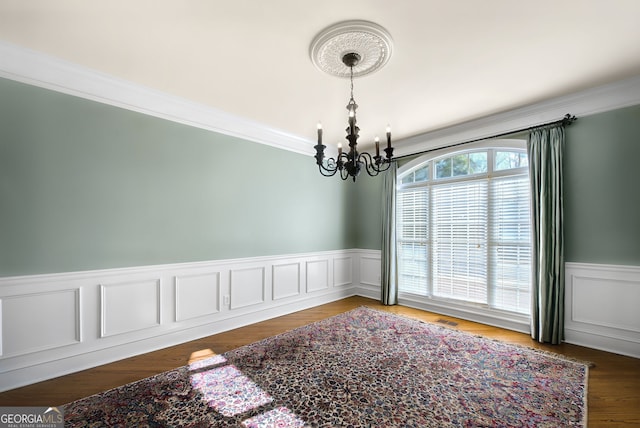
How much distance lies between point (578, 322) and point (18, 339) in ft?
18.4

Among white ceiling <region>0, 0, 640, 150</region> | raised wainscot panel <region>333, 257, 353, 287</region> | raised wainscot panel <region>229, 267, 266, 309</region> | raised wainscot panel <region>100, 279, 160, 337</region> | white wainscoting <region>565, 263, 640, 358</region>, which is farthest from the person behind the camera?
raised wainscot panel <region>333, 257, 353, 287</region>

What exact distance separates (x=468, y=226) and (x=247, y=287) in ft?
11.0

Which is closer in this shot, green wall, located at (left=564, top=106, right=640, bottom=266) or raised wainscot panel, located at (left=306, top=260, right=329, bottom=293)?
green wall, located at (left=564, top=106, right=640, bottom=266)

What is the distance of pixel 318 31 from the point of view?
7.27ft

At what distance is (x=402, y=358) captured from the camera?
9.71 ft

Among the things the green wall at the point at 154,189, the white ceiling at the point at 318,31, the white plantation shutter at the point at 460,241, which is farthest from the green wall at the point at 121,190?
the white plantation shutter at the point at 460,241

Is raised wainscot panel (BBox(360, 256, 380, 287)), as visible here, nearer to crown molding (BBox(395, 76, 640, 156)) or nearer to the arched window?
the arched window

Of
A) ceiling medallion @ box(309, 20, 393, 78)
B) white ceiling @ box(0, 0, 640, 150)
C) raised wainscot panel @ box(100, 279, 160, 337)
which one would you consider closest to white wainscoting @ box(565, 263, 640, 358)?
white ceiling @ box(0, 0, 640, 150)

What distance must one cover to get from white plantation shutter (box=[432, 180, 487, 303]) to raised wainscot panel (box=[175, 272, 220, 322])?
3.35 m

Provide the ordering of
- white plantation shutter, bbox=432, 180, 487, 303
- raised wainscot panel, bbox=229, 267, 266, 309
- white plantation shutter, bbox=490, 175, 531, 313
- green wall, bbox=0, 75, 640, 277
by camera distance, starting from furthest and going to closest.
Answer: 1. white plantation shutter, bbox=432, 180, 487, 303
2. raised wainscot panel, bbox=229, 267, 266, 309
3. white plantation shutter, bbox=490, 175, 531, 313
4. green wall, bbox=0, 75, 640, 277

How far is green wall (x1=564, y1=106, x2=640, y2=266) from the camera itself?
10.0ft

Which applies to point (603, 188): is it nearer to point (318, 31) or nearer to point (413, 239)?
point (413, 239)

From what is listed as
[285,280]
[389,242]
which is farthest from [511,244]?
[285,280]

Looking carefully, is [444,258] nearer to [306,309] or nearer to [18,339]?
[306,309]
